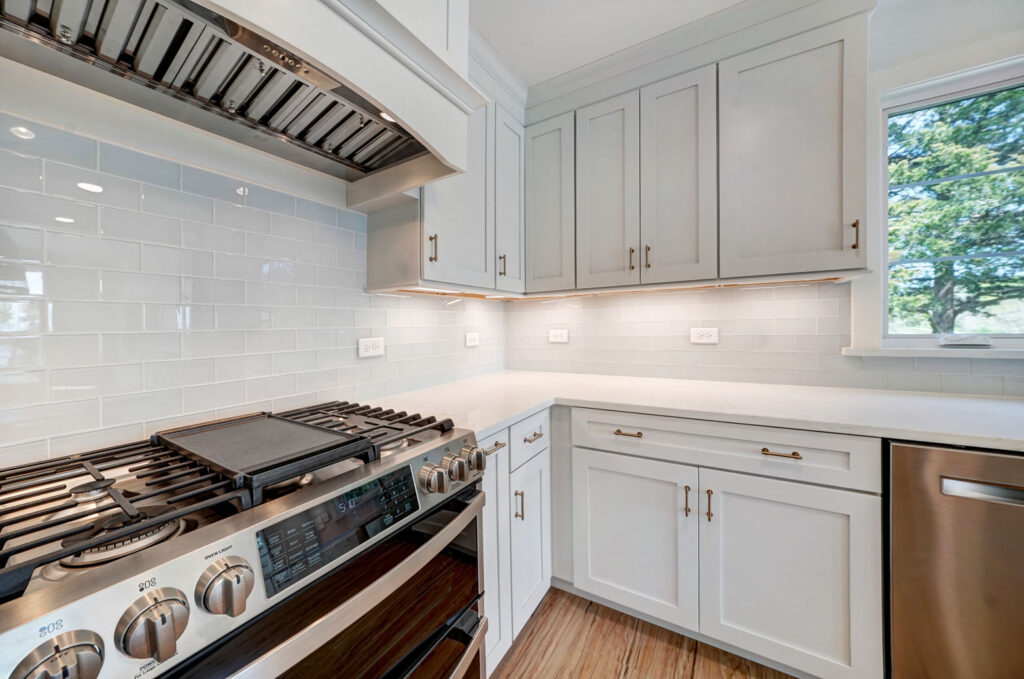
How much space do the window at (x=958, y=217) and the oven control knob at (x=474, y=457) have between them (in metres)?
1.91

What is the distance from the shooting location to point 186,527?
596mm

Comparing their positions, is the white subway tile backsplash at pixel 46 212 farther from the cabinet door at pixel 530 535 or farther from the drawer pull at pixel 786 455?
the drawer pull at pixel 786 455

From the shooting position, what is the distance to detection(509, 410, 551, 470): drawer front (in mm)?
1405

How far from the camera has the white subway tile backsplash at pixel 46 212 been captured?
792 mm

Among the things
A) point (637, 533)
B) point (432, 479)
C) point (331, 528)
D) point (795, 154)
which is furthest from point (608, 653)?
point (795, 154)

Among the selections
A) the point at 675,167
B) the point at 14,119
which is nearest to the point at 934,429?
the point at 675,167

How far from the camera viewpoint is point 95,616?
1.38ft

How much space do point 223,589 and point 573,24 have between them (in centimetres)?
214

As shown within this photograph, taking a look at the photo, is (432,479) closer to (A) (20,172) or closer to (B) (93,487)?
(B) (93,487)

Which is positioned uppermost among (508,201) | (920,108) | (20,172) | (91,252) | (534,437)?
Answer: (920,108)

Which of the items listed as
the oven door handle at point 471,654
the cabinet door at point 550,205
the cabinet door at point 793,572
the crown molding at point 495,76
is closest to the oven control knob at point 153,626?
the oven door handle at point 471,654

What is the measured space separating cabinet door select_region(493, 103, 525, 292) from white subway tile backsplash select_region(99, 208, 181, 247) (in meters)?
1.19

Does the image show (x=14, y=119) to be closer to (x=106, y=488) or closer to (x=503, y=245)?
(x=106, y=488)

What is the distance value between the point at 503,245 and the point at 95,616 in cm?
174
